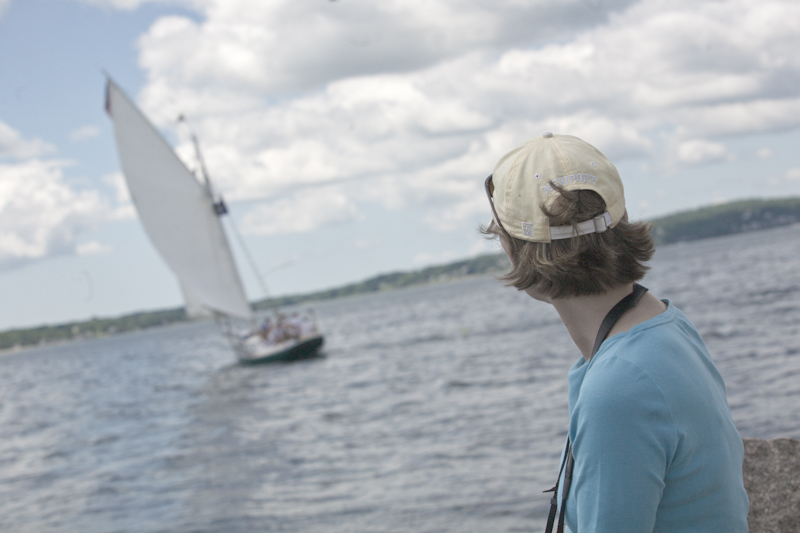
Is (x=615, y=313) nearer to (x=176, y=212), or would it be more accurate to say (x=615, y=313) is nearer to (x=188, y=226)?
(x=176, y=212)

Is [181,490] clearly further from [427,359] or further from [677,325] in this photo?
[427,359]

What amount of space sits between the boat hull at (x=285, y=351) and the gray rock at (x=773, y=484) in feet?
105

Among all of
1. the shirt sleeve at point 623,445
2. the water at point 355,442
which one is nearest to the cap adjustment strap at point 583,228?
the shirt sleeve at point 623,445

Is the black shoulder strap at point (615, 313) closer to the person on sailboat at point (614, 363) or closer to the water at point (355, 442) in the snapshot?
the person on sailboat at point (614, 363)

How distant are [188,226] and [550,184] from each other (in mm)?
34003

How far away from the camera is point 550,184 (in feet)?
5.09

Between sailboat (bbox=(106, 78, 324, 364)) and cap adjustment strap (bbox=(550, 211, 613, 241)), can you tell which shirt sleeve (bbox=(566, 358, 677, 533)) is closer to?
cap adjustment strap (bbox=(550, 211, 613, 241))

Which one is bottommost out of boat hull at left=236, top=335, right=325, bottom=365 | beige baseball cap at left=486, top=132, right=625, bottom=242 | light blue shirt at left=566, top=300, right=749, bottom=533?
boat hull at left=236, top=335, right=325, bottom=365

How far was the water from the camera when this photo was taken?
941 cm

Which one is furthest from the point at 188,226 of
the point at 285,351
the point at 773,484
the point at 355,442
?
the point at 773,484

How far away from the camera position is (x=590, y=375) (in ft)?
4.65

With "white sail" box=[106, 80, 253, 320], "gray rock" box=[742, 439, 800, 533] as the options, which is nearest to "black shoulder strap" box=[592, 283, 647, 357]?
"gray rock" box=[742, 439, 800, 533]

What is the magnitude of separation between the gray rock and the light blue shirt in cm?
234

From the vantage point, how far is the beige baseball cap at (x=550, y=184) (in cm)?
155
